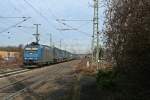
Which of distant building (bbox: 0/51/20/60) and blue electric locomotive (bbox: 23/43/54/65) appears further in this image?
distant building (bbox: 0/51/20/60)

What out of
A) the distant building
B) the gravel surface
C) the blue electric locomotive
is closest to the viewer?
the gravel surface

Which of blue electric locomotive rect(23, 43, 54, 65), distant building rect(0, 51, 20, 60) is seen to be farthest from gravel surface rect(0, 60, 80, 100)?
distant building rect(0, 51, 20, 60)

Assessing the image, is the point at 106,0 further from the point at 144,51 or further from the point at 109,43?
the point at 144,51

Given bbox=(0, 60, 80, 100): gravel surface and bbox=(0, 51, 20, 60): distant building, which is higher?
bbox=(0, 51, 20, 60): distant building

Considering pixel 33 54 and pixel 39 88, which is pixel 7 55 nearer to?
pixel 33 54

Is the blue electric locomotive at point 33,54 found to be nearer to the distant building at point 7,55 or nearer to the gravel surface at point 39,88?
the gravel surface at point 39,88

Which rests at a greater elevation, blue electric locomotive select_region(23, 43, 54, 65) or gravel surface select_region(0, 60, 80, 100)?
blue electric locomotive select_region(23, 43, 54, 65)

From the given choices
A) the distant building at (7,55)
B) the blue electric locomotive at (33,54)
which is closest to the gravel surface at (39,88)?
the blue electric locomotive at (33,54)

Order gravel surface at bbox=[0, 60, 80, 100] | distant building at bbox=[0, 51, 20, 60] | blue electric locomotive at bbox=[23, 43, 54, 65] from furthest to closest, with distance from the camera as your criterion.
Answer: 1. distant building at bbox=[0, 51, 20, 60]
2. blue electric locomotive at bbox=[23, 43, 54, 65]
3. gravel surface at bbox=[0, 60, 80, 100]

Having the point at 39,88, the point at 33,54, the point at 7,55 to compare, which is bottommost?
the point at 39,88

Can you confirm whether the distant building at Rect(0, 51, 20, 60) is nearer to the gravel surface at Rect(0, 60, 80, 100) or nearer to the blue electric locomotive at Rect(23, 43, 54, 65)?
the blue electric locomotive at Rect(23, 43, 54, 65)

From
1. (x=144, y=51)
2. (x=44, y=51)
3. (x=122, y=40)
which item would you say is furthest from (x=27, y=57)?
(x=144, y=51)

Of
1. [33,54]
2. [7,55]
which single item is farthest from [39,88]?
[7,55]

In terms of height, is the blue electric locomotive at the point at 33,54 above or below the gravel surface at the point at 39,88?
above
